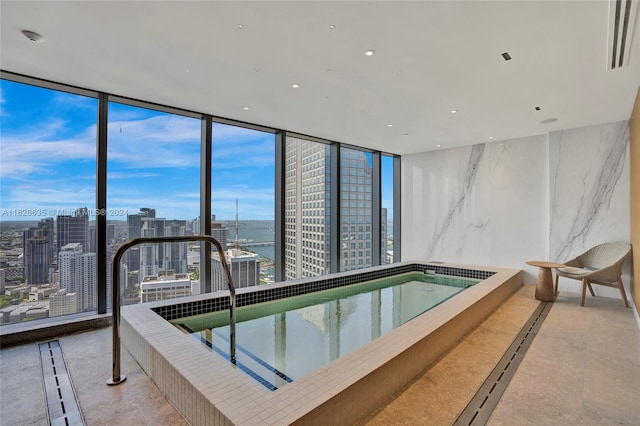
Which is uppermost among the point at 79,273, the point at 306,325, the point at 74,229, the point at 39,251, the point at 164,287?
the point at 74,229

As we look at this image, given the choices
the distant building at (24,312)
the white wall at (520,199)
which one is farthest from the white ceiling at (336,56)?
the distant building at (24,312)

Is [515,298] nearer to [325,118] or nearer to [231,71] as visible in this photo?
[325,118]

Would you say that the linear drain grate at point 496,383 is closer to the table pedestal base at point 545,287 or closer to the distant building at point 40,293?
the table pedestal base at point 545,287

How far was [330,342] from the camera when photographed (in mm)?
3035

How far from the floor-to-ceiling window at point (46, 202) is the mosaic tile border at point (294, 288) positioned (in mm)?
1118

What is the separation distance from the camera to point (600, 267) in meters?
4.76

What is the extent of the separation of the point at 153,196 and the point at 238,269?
158 cm

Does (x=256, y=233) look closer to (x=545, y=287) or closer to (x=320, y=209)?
(x=320, y=209)

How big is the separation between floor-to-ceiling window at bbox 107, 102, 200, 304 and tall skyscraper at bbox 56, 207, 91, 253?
22 cm

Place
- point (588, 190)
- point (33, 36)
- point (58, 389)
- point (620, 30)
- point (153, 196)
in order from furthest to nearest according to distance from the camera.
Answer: point (588, 190)
point (153, 196)
point (33, 36)
point (620, 30)
point (58, 389)

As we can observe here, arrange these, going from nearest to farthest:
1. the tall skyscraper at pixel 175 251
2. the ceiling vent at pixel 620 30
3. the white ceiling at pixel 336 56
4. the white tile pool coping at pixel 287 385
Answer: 1. the white tile pool coping at pixel 287 385
2. the ceiling vent at pixel 620 30
3. the white ceiling at pixel 336 56
4. the tall skyscraper at pixel 175 251

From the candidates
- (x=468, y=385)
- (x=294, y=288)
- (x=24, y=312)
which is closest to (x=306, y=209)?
(x=294, y=288)

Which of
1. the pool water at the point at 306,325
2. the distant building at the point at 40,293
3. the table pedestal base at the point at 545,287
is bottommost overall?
the pool water at the point at 306,325

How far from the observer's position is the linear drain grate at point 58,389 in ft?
6.04
